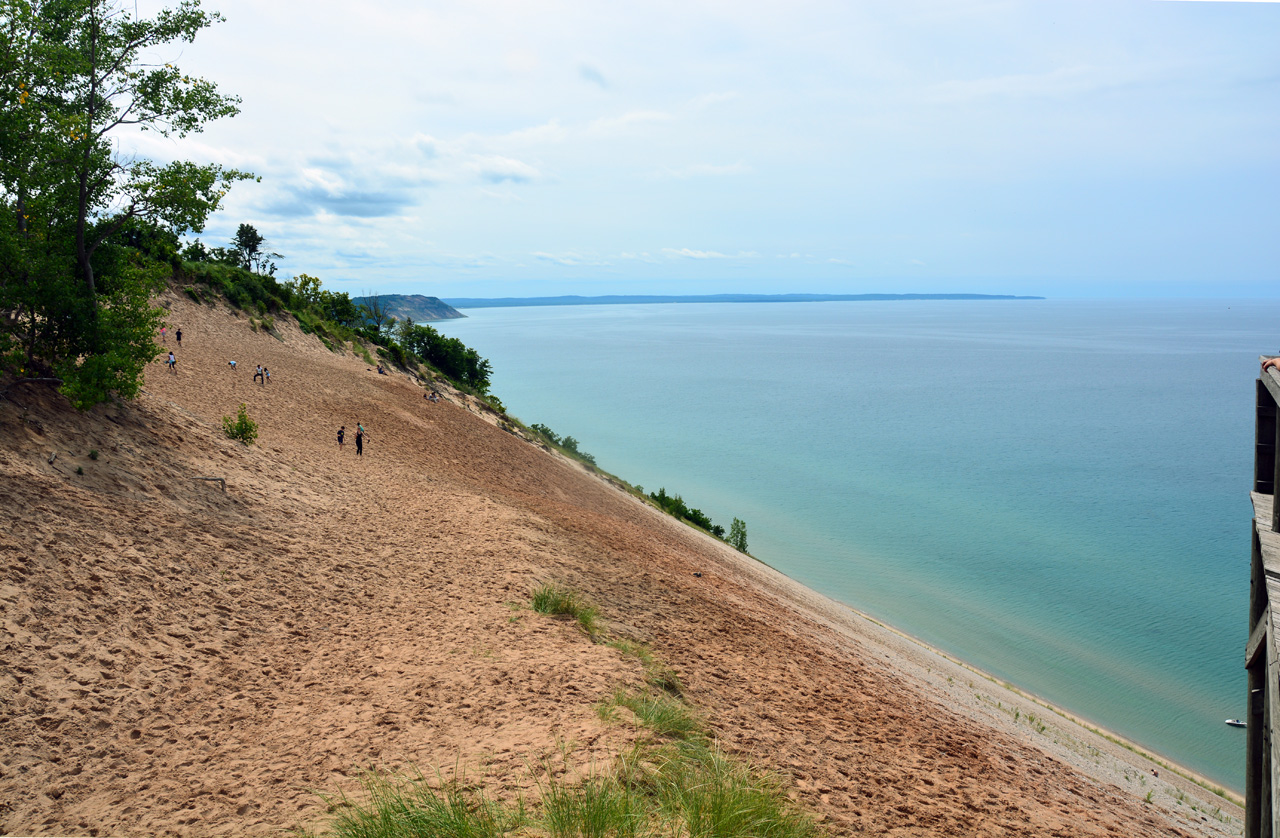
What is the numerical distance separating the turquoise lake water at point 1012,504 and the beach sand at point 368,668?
375 inches

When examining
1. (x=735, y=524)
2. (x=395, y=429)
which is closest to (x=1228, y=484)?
(x=735, y=524)

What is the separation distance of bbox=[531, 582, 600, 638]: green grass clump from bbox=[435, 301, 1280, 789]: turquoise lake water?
20.5 metres

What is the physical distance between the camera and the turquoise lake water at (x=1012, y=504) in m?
26.9

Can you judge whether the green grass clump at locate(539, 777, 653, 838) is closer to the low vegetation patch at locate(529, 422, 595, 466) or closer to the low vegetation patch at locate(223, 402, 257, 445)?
the low vegetation patch at locate(223, 402, 257, 445)

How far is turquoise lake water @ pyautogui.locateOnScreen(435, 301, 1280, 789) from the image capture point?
26.9 m

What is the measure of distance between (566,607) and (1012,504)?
45.1 m

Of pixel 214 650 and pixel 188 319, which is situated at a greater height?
pixel 188 319

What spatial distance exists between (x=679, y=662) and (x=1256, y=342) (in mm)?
248708

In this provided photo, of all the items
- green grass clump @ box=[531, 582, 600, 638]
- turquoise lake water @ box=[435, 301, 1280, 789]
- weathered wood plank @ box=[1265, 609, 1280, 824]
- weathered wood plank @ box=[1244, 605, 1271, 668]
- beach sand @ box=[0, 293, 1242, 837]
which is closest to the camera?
weathered wood plank @ box=[1265, 609, 1280, 824]

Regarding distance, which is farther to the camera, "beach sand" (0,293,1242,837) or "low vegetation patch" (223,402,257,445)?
"low vegetation patch" (223,402,257,445)

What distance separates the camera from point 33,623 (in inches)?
333

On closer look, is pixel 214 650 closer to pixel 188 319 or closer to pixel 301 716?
pixel 301 716

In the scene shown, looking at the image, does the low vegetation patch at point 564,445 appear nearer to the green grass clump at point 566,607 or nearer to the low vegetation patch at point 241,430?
the low vegetation patch at point 241,430

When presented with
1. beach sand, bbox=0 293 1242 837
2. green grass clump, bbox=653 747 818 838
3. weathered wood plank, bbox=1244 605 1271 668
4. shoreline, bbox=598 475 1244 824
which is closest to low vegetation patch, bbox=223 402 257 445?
beach sand, bbox=0 293 1242 837
